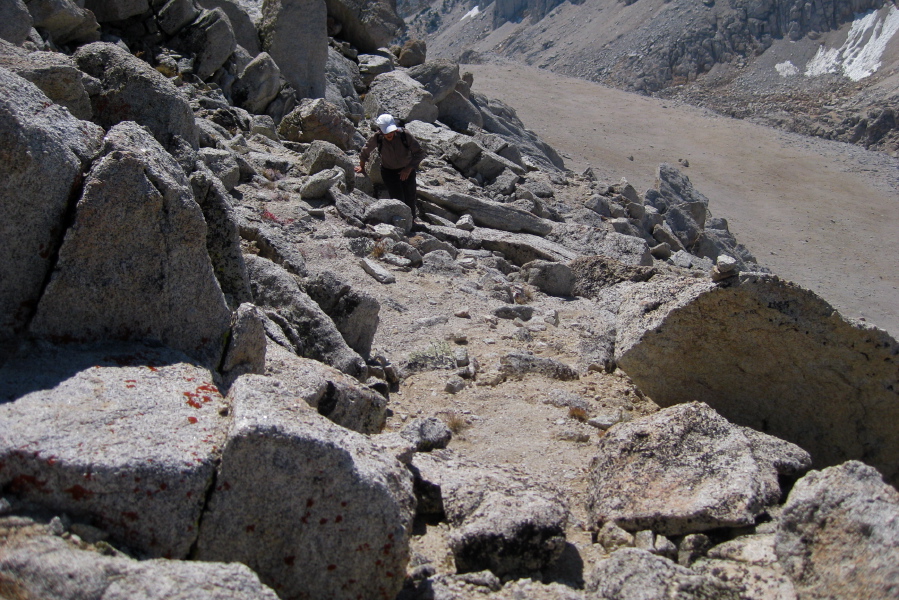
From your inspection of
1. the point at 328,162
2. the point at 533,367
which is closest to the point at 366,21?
the point at 328,162

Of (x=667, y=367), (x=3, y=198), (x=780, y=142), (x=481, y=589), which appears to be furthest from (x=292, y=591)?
(x=780, y=142)

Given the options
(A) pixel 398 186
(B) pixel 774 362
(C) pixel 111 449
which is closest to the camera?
(C) pixel 111 449

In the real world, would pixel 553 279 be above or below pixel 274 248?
below

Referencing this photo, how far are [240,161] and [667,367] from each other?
637cm

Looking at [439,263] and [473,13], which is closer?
[439,263]

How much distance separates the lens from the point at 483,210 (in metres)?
12.0

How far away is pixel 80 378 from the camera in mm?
3061

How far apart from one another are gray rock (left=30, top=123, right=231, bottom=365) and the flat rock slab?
0.32 metres

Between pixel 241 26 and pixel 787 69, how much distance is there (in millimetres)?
47880

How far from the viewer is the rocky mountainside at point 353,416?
2680 mm

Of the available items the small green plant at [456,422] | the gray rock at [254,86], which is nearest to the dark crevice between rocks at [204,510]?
the small green plant at [456,422]

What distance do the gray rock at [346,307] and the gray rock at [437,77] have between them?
13.5 m

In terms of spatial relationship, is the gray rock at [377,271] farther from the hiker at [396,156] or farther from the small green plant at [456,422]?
the small green plant at [456,422]

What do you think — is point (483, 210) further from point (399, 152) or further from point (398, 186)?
point (399, 152)
